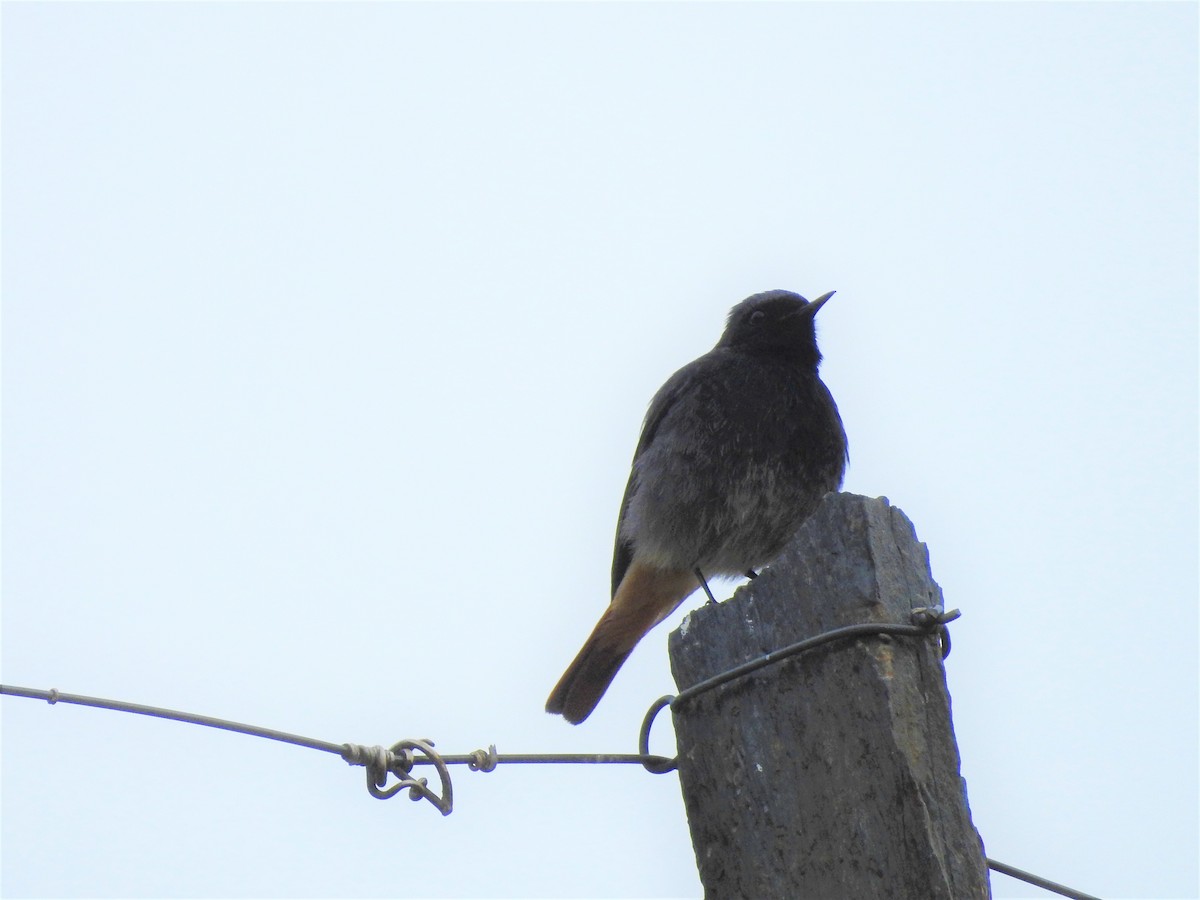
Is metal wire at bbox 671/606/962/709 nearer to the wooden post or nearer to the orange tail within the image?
the wooden post

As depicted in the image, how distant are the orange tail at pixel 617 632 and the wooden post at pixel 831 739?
3107 mm

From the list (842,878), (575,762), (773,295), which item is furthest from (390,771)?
(773,295)

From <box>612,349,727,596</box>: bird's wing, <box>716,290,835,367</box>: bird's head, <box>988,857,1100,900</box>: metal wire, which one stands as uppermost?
<box>716,290,835,367</box>: bird's head

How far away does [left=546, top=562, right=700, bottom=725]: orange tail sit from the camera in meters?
5.69

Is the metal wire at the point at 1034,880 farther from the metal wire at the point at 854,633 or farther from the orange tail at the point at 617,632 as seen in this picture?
the orange tail at the point at 617,632

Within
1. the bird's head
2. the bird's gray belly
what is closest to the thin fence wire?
the bird's gray belly

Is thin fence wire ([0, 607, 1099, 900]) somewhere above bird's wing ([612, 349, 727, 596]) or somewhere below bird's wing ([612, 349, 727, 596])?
below

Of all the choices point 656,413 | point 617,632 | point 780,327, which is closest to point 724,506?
point 656,413

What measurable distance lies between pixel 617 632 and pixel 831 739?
12.0ft

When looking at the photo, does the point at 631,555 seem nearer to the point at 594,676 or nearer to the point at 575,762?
the point at 594,676

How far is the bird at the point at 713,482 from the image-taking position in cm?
552

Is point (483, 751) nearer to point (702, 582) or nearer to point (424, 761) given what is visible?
point (424, 761)

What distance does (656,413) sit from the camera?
6.12 metres

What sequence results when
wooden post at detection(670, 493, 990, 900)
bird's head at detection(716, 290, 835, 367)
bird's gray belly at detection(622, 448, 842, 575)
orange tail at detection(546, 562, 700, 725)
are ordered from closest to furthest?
1. wooden post at detection(670, 493, 990, 900)
2. bird's gray belly at detection(622, 448, 842, 575)
3. orange tail at detection(546, 562, 700, 725)
4. bird's head at detection(716, 290, 835, 367)
